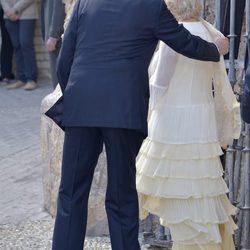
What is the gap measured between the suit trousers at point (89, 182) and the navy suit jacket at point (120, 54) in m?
0.10

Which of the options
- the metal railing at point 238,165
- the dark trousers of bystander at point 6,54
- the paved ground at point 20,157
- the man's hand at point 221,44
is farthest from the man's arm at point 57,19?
the dark trousers of bystander at point 6,54

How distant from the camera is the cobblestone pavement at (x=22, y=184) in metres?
5.30

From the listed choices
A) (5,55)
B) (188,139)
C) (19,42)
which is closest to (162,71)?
(188,139)

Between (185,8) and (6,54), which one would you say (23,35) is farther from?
(185,8)

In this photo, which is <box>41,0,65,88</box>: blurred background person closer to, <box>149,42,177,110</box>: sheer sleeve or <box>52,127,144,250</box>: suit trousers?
<box>149,42,177,110</box>: sheer sleeve

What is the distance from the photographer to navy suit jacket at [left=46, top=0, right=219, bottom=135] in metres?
4.03

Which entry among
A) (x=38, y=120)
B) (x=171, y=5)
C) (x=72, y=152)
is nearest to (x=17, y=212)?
(x=72, y=152)

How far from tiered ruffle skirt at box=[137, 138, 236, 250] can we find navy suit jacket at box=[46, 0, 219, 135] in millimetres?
318

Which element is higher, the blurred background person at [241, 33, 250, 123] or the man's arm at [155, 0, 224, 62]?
the man's arm at [155, 0, 224, 62]

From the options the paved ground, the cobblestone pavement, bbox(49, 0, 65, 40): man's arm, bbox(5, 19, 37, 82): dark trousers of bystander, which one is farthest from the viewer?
bbox(5, 19, 37, 82): dark trousers of bystander

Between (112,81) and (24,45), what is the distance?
6.93m

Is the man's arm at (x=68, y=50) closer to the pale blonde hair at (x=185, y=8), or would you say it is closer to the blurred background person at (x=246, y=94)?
the pale blonde hair at (x=185, y=8)

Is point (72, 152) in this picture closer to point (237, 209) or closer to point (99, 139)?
point (99, 139)

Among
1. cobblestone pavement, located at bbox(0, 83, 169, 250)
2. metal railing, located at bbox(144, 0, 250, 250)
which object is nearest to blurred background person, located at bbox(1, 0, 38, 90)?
cobblestone pavement, located at bbox(0, 83, 169, 250)
